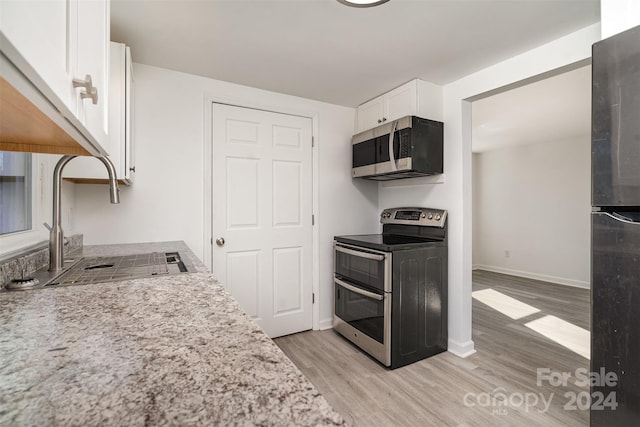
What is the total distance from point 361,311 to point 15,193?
7.22ft

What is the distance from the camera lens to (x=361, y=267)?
8.02 feet

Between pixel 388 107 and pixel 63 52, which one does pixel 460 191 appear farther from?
pixel 63 52

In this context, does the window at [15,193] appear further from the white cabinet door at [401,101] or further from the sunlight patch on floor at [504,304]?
the sunlight patch on floor at [504,304]

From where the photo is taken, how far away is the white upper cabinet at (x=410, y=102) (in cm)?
239

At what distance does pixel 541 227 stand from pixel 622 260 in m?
4.55

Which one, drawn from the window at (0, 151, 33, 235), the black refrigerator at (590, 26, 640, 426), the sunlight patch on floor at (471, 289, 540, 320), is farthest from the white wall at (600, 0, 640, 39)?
the sunlight patch on floor at (471, 289, 540, 320)

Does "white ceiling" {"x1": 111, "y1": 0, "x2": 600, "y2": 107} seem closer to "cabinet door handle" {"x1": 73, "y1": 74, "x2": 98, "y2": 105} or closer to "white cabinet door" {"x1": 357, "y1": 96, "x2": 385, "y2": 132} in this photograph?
"white cabinet door" {"x1": 357, "y1": 96, "x2": 385, "y2": 132}

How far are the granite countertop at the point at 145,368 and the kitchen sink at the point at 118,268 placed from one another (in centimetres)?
28

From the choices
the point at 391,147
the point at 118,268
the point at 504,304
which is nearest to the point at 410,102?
the point at 391,147

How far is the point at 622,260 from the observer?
1.11 m

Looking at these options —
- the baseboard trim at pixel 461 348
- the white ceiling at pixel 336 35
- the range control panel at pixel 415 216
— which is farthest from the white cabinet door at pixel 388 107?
the baseboard trim at pixel 461 348

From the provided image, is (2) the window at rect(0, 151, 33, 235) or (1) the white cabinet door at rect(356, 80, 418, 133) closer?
(2) the window at rect(0, 151, 33, 235)

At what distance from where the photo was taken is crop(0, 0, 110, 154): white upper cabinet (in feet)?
1.18

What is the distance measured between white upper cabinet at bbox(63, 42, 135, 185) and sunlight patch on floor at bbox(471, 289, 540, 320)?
3.79 metres
